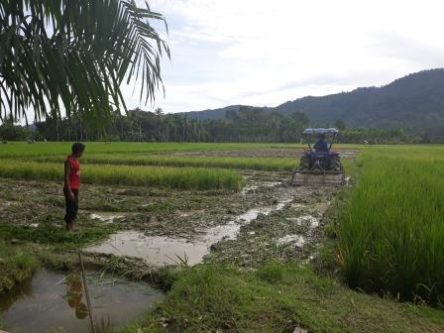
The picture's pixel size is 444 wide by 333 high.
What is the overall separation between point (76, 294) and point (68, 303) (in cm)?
20

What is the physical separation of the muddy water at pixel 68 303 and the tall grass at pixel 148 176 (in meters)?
7.92

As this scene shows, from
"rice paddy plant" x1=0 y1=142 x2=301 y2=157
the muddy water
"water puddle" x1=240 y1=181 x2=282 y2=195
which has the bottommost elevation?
Result: "water puddle" x1=240 y1=181 x2=282 y2=195

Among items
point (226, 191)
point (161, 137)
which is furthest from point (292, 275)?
point (161, 137)

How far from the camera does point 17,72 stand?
2.61 m

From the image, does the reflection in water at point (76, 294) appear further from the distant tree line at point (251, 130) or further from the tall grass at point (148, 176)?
the distant tree line at point (251, 130)

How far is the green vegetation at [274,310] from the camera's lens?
317 centimetres

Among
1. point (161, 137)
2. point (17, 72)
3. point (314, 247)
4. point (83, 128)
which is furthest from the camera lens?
point (161, 137)

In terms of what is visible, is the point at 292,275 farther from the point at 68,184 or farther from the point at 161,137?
the point at 161,137

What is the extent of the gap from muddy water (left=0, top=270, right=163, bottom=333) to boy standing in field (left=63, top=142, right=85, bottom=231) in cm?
168

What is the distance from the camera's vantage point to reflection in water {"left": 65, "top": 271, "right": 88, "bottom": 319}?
383cm

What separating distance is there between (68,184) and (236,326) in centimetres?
392

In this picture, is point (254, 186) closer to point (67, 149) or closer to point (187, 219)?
point (187, 219)

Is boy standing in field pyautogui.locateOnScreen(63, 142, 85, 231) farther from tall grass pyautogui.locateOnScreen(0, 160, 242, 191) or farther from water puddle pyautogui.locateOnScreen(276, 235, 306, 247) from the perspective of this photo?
tall grass pyautogui.locateOnScreen(0, 160, 242, 191)

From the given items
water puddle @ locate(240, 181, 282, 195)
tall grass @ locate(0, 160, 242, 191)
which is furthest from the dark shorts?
tall grass @ locate(0, 160, 242, 191)
